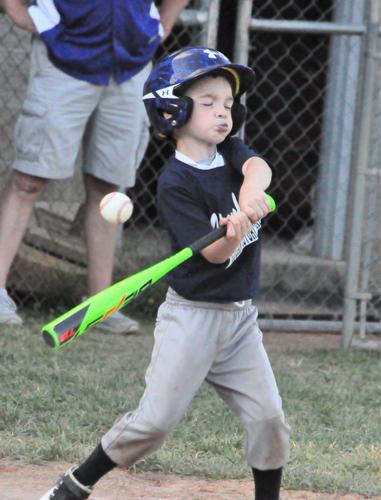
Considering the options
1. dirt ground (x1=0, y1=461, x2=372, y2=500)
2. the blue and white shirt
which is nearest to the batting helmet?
dirt ground (x1=0, y1=461, x2=372, y2=500)

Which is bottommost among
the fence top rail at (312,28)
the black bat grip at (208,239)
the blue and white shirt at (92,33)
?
the black bat grip at (208,239)

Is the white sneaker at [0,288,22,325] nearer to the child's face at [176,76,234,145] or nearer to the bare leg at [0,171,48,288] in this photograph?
the bare leg at [0,171,48,288]

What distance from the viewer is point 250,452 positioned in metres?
3.66

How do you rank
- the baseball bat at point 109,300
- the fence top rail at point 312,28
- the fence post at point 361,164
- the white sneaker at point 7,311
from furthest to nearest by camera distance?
1. the fence top rail at point 312,28
2. the fence post at point 361,164
3. the white sneaker at point 7,311
4. the baseball bat at point 109,300

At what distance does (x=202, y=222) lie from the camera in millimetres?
3547

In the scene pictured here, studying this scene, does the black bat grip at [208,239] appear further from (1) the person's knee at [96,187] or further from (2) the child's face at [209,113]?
(1) the person's knee at [96,187]

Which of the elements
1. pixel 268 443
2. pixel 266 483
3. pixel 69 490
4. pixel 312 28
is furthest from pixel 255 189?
pixel 312 28

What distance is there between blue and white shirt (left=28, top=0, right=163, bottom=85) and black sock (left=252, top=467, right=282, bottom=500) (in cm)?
Result: 277

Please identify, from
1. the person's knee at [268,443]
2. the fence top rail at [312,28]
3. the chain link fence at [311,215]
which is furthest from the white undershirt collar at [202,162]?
the fence top rail at [312,28]

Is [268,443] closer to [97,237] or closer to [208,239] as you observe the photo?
[208,239]

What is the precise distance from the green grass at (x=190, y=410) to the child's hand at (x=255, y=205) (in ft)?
3.77

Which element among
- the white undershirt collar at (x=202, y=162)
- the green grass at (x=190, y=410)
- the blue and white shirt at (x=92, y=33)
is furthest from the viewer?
the blue and white shirt at (x=92, y=33)

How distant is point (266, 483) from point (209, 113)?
1.14 m

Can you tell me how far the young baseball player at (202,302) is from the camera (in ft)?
11.7
